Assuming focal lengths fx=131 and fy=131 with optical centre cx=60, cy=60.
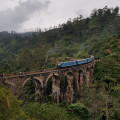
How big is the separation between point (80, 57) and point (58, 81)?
2651 centimetres

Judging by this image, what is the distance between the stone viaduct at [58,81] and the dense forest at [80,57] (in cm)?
177

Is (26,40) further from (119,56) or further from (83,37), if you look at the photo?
(119,56)

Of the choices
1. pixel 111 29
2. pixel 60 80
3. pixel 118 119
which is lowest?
pixel 118 119

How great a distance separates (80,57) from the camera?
153 feet

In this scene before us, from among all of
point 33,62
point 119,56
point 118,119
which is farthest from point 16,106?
point 33,62

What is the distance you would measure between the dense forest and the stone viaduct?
1.77 meters

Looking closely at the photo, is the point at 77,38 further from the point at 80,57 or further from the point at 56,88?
the point at 56,88

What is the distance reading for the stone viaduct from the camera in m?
15.1

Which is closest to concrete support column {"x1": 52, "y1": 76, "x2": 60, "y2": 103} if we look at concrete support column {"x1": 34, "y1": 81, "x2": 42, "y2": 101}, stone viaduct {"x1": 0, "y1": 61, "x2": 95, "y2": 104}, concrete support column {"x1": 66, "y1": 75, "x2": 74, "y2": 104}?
stone viaduct {"x1": 0, "y1": 61, "x2": 95, "y2": 104}

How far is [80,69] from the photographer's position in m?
25.2

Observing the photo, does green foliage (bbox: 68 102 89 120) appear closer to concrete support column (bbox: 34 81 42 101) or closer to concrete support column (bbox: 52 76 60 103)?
concrete support column (bbox: 34 81 42 101)

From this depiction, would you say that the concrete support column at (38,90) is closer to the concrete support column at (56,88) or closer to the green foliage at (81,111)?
the concrete support column at (56,88)

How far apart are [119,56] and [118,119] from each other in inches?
810

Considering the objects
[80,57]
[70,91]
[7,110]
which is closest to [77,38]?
[80,57]
